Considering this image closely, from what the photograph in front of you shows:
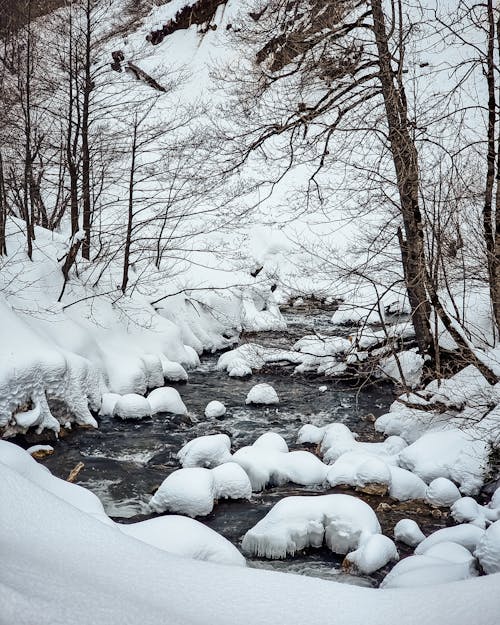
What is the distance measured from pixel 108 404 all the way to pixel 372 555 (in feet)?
17.2

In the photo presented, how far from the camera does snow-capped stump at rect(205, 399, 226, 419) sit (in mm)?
8375

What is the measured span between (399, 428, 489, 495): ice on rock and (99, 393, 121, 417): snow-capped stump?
178 inches

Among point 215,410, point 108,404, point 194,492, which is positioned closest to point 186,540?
Answer: point 194,492

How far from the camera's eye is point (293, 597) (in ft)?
6.33

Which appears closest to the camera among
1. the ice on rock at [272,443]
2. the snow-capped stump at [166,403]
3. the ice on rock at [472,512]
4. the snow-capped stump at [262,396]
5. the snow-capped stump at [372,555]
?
the snow-capped stump at [372,555]

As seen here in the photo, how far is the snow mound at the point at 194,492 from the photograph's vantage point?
203 inches

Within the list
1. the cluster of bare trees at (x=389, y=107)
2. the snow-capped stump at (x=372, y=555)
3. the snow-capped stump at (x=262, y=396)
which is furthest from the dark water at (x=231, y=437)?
the cluster of bare trees at (x=389, y=107)

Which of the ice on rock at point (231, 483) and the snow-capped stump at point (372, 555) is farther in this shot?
the ice on rock at point (231, 483)

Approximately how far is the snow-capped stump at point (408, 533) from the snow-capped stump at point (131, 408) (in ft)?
14.6

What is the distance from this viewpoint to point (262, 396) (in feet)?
29.7

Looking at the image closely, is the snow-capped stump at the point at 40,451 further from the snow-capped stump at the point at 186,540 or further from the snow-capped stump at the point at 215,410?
the snow-capped stump at the point at 186,540

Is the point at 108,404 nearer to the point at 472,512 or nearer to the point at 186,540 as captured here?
the point at 186,540

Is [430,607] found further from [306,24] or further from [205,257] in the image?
[205,257]

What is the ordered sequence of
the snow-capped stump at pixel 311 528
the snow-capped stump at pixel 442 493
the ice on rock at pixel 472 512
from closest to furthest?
the snow-capped stump at pixel 311 528 < the ice on rock at pixel 472 512 < the snow-capped stump at pixel 442 493
